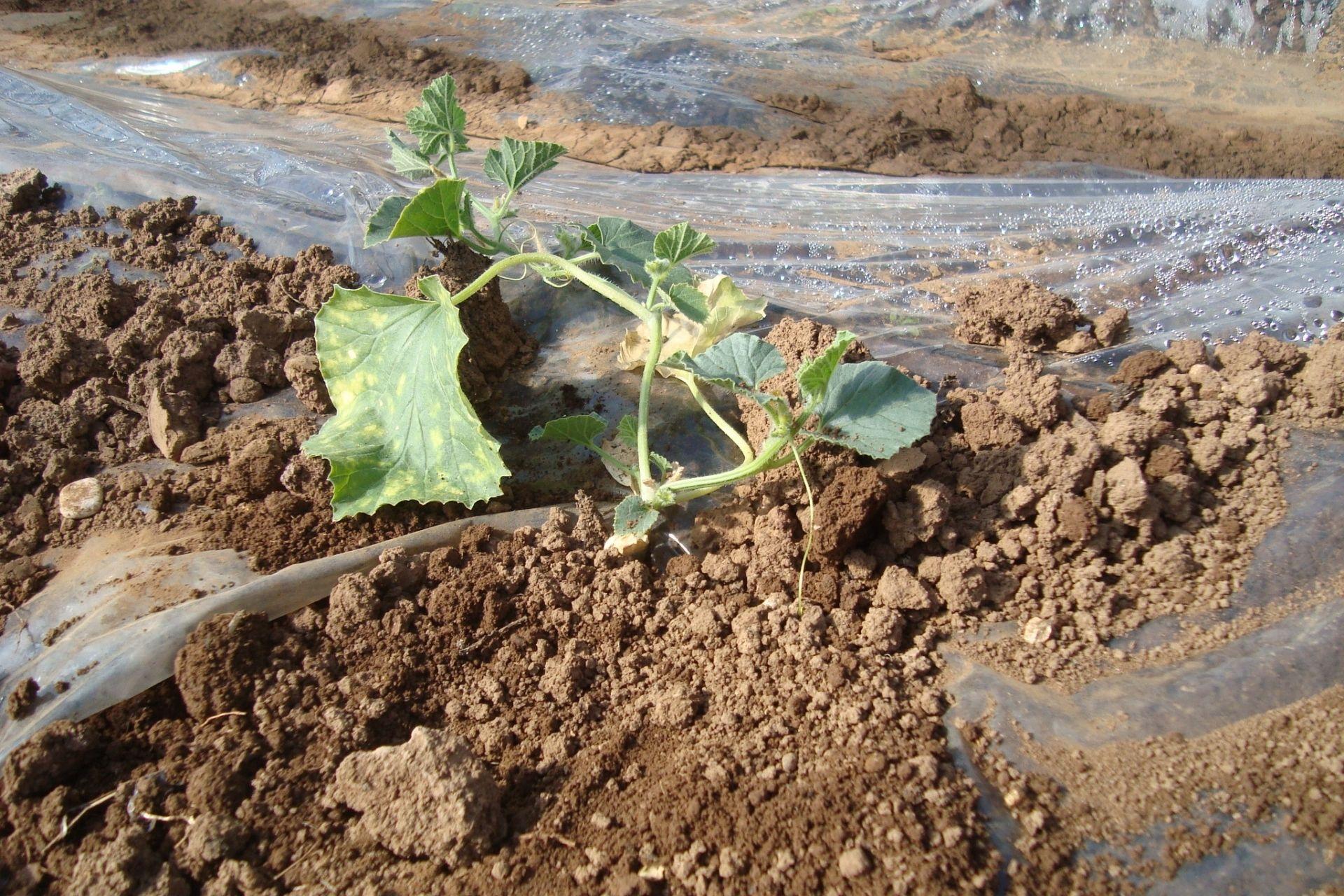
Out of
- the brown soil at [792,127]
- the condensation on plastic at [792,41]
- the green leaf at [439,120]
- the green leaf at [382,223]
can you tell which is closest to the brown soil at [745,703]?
the green leaf at [382,223]

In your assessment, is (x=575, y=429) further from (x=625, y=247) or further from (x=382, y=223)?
(x=382, y=223)

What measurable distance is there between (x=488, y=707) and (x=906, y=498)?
0.91 meters

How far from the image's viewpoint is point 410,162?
7.36 feet

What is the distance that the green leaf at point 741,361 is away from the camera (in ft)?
5.49

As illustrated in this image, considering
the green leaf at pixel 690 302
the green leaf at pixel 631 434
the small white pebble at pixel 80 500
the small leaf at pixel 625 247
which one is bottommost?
the small white pebble at pixel 80 500

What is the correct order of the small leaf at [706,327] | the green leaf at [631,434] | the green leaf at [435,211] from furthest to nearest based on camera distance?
1. the small leaf at [706,327]
2. the green leaf at [631,434]
3. the green leaf at [435,211]

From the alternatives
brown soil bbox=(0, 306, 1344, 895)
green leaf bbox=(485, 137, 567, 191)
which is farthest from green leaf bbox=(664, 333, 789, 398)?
green leaf bbox=(485, 137, 567, 191)

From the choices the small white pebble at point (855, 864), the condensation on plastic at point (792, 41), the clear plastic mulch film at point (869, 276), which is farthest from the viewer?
the condensation on plastic at point (792, 41)

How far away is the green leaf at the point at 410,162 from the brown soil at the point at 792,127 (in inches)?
44.4

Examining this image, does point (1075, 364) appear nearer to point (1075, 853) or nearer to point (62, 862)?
point (1075, 853)

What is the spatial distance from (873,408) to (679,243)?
1.68 ft

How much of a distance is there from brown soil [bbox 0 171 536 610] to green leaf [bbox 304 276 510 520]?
0.15m

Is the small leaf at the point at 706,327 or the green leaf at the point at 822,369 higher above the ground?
the green leaf at the point at 822,369

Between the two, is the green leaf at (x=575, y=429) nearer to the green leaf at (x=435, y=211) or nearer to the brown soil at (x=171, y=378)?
the brown soil at (x=171, y=378)
